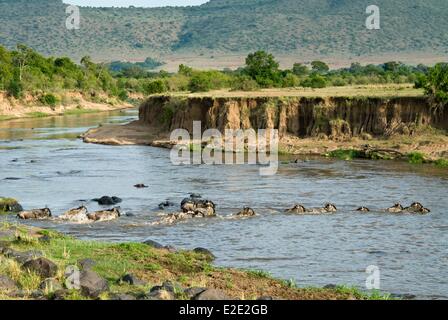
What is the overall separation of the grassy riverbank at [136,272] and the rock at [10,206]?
17.5 ft

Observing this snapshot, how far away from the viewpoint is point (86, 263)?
710 inches

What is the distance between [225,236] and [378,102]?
24.1m

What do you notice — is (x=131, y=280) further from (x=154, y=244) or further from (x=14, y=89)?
(x=14, y=89)

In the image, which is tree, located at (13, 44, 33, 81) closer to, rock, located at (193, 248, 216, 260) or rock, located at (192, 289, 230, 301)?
rock, located at (193, 248, 216, 260)

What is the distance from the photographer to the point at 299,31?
17750cm

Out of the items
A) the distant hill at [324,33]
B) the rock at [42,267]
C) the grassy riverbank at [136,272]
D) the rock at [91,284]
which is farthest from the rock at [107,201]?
the distant hill at [324,33]

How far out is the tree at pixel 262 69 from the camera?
2625 inches

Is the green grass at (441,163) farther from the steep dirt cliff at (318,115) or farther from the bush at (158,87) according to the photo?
the bush at (158,87)

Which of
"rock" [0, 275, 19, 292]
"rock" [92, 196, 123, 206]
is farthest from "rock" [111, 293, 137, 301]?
"rock" [92, 196, 123, 206]

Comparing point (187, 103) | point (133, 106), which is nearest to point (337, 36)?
point (133, 106)

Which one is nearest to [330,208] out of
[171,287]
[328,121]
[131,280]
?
[131,280]
